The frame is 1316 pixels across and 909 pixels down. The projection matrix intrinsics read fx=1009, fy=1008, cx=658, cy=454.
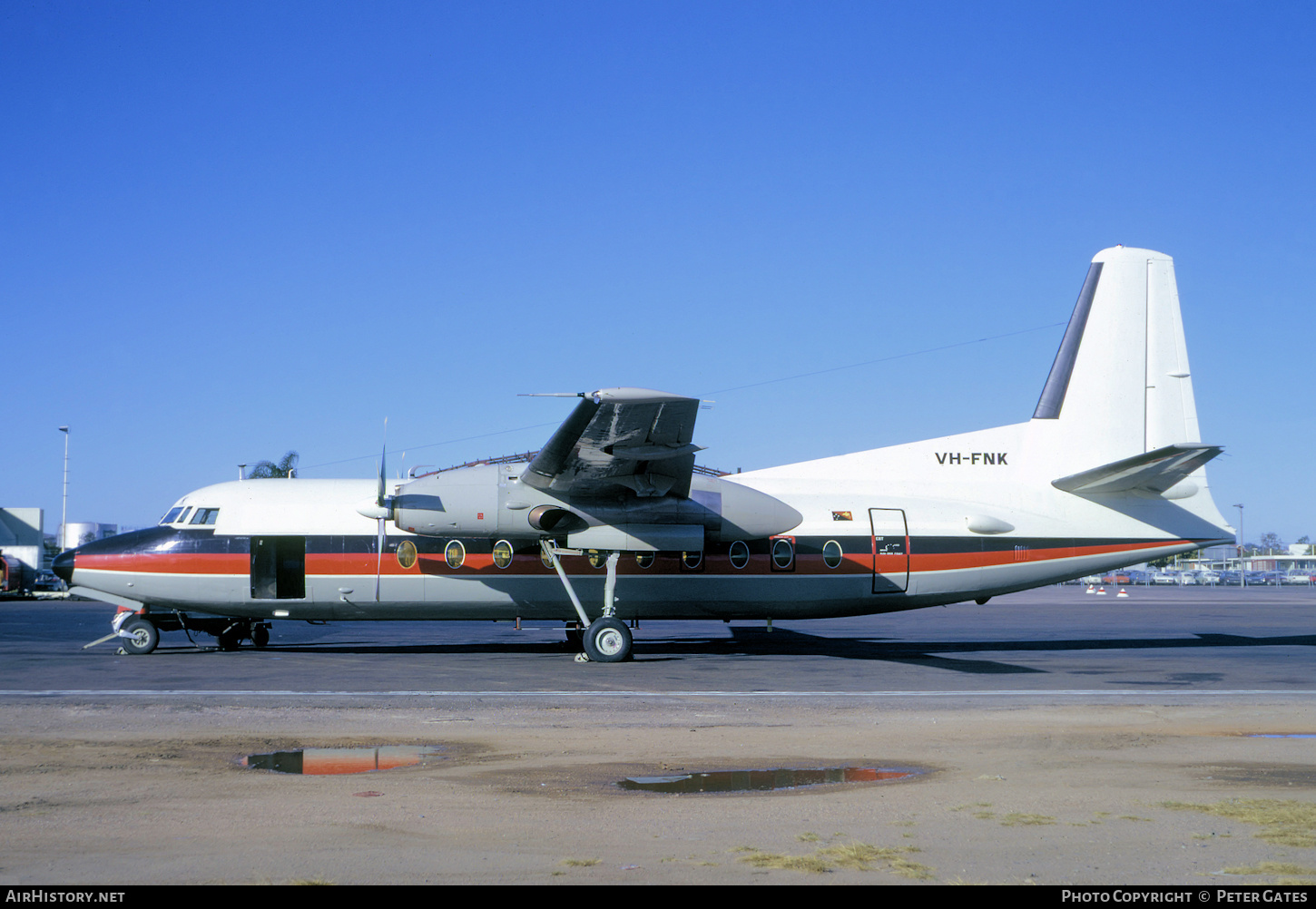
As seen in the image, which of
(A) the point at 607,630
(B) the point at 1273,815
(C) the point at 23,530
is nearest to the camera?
(B) the point at 1273,815

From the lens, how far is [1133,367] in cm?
1948

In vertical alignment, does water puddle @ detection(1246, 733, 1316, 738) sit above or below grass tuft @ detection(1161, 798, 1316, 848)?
below

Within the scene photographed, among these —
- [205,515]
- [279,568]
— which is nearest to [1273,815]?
[279,568]

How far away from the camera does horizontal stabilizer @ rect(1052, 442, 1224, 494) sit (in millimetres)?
16812

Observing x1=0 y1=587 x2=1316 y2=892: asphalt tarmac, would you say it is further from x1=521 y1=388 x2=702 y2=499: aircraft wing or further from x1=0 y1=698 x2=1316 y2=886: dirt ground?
x1=521 y1=388 x2=702 y2=499: aircraft wing

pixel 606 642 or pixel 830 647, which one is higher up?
pixel 606 642

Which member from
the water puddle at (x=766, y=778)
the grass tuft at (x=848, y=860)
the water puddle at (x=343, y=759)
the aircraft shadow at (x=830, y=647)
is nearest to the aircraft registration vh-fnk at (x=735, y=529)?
the aircraft shadow at (x=830, y=647)

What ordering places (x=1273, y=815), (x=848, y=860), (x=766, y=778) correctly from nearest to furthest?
(x=848, y=860)
(x=1273, y=815)
(x=766, y=778)

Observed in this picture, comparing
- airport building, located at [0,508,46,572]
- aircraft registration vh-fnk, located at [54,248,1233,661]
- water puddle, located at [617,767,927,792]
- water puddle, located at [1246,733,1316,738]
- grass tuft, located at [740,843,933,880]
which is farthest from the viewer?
airport building, located at [0,508,46,572]

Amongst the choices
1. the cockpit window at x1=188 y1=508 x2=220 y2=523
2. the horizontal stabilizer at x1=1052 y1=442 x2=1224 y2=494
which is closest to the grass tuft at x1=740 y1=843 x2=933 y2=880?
the horizontal stabilizer at x1=1052 y1=442 x2=1224 y2=494

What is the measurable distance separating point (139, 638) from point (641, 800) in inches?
565

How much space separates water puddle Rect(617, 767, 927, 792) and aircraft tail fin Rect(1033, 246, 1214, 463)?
1344 cm

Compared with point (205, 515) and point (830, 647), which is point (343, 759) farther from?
point (830, 647)
